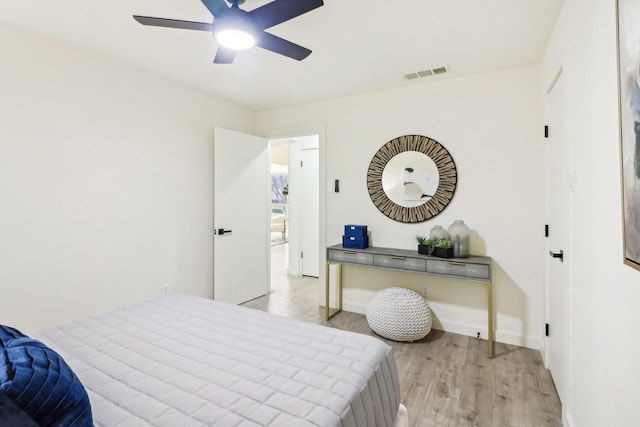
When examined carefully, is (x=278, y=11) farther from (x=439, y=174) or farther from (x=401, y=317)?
(x=401, y=317)

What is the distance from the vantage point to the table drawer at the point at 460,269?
8.76ft

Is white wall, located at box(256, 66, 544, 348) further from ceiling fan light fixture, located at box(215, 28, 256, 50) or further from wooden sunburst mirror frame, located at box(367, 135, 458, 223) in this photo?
ceiling fan light fixture, located at box(215, 28, 256, 50)

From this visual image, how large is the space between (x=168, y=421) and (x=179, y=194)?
105 inches

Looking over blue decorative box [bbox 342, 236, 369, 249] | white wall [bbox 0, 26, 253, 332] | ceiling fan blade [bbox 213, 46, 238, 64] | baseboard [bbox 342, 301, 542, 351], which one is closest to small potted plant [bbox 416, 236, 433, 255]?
blue decorative box [bbox 342, 236, 369, 249]

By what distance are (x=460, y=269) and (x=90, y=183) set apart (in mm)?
3191

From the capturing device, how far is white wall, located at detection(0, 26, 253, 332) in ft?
7.27

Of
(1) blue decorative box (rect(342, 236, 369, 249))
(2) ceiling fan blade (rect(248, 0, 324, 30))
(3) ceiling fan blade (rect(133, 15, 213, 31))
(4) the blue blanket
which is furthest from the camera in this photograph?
(1) blue decorative box (rect(342, 236, 369, 249))

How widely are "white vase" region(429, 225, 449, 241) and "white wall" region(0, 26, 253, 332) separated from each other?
2498 mm

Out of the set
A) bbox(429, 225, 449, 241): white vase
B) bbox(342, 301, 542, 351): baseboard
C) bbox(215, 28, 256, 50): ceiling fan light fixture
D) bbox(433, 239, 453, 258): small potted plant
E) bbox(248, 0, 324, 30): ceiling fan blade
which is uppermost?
bbox(248, 0, 324, 30): ceiling fan blade

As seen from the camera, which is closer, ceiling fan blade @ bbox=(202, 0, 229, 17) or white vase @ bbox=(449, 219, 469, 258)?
ceiling fan blade @ bbox=(202, 0, 229, 17)

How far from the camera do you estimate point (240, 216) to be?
3967mm

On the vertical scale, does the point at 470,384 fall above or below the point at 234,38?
below

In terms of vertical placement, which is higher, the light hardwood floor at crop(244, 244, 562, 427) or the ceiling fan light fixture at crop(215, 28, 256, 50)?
the ceiling fan light fixture at crop(215, 28, 256, 50)

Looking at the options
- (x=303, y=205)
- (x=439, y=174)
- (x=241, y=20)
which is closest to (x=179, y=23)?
(x=241, y=20)
